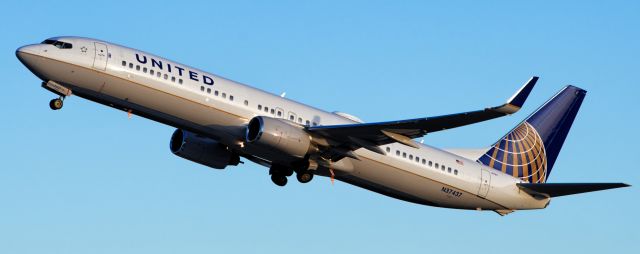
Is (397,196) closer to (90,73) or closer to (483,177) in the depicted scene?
(483,177)

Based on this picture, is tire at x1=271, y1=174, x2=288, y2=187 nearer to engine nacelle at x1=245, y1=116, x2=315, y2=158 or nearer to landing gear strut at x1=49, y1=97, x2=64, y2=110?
engine nacelle at x1=245, y1=116, x2=315, y2=158

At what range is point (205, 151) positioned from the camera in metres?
48.9

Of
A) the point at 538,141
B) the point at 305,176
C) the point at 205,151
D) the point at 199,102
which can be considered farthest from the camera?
the point at 538,141

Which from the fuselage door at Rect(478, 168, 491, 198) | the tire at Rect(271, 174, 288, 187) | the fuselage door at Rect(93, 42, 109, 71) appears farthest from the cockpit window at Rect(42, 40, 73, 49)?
the fuselage door at Rect(478, 168, 491, 198)

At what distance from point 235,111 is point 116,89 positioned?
5.01 meters

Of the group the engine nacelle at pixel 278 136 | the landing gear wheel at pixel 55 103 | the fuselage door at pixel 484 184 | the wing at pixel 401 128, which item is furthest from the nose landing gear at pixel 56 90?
the fuselage door at pixel 484 184

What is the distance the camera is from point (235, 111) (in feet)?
144

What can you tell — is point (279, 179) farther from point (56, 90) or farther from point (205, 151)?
point (56, 90)

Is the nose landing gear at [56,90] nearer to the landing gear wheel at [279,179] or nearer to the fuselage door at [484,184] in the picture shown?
the landing gear wheel at [279,179]

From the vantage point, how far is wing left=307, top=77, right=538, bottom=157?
124 ft

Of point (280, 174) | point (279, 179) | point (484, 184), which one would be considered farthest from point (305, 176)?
point (484, 184)

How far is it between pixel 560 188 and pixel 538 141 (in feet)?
21.0

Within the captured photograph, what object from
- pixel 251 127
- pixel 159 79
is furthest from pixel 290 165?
pixel 159 79

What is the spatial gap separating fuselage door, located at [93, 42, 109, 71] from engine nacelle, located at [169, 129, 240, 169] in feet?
25.5
